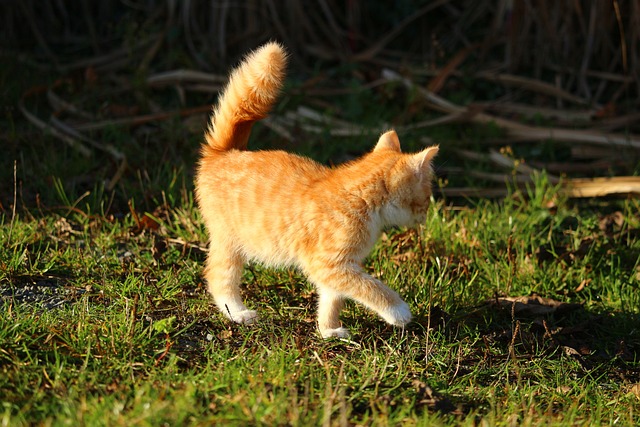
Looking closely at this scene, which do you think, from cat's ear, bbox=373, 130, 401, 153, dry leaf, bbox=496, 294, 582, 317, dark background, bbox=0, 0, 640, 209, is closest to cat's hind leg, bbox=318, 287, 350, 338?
cat's ear, bbox=373, 130, 401, 153

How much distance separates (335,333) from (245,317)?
0.44 metres

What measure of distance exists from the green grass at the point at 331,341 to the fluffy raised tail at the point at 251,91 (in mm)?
824

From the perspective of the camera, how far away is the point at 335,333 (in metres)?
3.80

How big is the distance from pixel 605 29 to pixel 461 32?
1.31m

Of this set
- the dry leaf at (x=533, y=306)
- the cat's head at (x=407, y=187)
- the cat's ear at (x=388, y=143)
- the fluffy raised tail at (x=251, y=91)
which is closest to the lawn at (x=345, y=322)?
the dry leaf at (x=533, y=306)

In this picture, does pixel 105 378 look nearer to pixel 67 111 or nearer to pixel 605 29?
pixel 67 111

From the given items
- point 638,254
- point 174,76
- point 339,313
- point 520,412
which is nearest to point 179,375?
point 339,313

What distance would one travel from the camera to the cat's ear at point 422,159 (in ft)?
12.2

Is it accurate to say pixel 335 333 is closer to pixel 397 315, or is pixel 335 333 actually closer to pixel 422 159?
pixel 397 315

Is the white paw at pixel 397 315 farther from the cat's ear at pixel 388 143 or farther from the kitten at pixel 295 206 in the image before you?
the cat's ear at pixel 388 143

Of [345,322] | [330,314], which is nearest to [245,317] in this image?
[330,314]

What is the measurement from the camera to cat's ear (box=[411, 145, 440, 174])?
373cm

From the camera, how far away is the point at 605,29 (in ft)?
22.7

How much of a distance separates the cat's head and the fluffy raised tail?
27.5 inches
